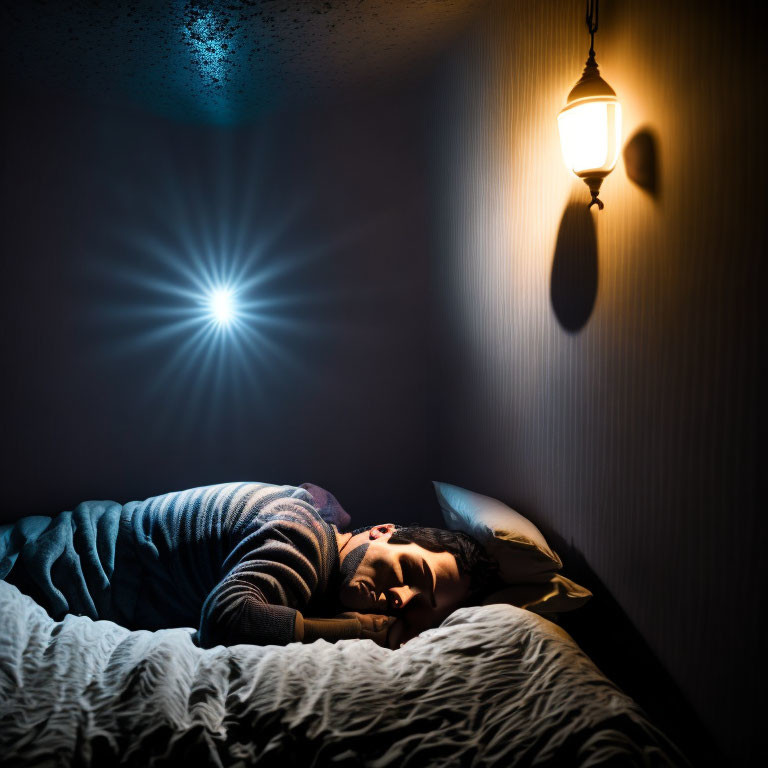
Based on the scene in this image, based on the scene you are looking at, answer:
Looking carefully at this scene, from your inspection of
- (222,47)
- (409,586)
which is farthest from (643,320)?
(222,47)

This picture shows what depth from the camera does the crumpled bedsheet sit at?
93 cm

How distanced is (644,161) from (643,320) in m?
0.33

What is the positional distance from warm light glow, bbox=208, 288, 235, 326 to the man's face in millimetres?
1410

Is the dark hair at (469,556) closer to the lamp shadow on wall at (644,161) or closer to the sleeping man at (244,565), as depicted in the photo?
the sleeping man at (244,565)

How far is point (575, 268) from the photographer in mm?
1541

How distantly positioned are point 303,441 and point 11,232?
145cm

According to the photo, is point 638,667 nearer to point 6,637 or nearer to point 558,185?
point 558,185

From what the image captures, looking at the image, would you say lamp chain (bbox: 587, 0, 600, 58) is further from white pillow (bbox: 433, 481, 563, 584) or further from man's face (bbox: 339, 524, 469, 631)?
man's face (bbox: 339, 524, 469, 631)

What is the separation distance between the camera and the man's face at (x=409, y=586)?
1.59 metres

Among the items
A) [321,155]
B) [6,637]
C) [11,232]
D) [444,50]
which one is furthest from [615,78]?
[11,232]

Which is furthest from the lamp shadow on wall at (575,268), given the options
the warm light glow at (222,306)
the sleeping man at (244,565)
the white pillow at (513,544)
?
the warm light glow at (222,306)

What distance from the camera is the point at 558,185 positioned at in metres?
1.59

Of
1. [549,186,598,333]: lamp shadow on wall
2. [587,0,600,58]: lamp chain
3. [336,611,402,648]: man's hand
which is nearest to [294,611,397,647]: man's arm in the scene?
[336,611,402,648]: man's hand

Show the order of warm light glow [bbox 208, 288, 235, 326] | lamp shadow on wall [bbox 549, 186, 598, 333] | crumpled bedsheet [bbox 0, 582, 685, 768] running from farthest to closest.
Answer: warm light glow [bbox 208, 288, 235, 326] < lamp shadow on wall [bbox 549, 186, 598, 333] < crumpled bedsheet [bbox 0, 582, 685, 768]
